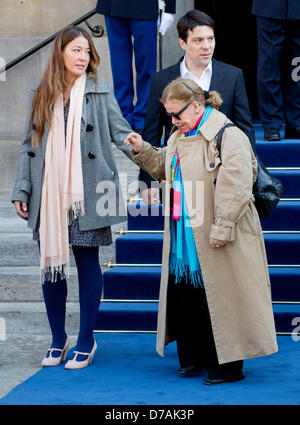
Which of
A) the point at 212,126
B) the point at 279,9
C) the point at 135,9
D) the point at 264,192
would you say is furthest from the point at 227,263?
the point at 135,9

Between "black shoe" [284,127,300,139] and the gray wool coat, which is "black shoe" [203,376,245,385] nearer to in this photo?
the gray wool coat

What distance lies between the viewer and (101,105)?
516 cm

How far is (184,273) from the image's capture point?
4.91 metres

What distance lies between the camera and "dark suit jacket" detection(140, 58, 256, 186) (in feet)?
17.2

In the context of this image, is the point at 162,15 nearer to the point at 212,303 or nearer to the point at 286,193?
the point at 286,193

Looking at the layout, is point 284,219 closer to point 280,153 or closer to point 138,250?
point 280,153

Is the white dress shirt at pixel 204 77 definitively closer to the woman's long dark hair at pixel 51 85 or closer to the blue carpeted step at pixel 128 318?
the woman's long dark hair at pixel 51 85

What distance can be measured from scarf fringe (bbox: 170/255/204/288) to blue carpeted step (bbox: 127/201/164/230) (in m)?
1.77

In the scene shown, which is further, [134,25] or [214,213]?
[134,25]

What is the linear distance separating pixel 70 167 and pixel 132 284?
1.43 metres

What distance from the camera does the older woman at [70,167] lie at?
5.04m
